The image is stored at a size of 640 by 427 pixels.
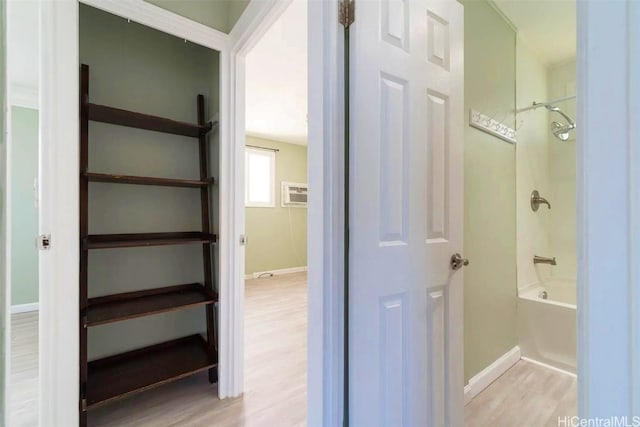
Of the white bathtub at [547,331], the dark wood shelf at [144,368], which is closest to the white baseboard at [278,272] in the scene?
the dark wood shelf at [144,368]

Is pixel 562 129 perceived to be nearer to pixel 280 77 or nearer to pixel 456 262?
pixel 456 262

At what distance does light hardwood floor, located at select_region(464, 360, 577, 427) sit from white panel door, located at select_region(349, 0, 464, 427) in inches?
17.0

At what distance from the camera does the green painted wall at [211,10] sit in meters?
1.51

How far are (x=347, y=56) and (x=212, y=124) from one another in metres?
1.18

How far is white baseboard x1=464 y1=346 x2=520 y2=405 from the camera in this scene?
1.54m

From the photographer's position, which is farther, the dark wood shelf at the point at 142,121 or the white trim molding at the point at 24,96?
the white trim molding at the point at 24,96

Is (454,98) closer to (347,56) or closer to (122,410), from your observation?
(347,56)

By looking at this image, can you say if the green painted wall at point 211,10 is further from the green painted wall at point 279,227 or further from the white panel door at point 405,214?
the green painted wall at point 279,227

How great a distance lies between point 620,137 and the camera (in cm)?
34

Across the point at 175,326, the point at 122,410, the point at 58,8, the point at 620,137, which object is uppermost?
the point at 58,8

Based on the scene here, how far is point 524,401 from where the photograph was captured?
1533mm

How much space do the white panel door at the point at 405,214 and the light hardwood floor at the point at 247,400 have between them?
78 cm

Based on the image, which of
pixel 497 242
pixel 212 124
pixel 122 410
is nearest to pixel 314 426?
pixel 122 410

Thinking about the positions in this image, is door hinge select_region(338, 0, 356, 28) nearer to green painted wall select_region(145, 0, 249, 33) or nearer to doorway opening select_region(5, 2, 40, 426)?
green painted wall select_region(145, 0, 249, 33)
